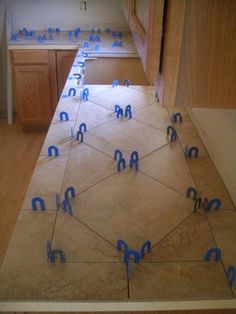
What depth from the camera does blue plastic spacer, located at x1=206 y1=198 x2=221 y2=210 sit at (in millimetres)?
1033

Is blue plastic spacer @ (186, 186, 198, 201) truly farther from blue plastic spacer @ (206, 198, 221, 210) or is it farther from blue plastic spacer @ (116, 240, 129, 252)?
blue plastic spacer @ (116, 240, 129, 252)

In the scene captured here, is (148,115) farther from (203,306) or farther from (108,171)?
(203,306)

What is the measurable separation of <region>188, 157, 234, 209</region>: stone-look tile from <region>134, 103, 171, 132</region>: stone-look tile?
1.01 feet

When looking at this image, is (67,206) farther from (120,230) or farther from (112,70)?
(112,70)

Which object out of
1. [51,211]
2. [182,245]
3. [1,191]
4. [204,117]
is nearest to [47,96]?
[1,191]

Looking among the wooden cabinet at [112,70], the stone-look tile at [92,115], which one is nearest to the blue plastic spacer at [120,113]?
the stone-look tile at [92,115]

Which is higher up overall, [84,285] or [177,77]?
[177,77]

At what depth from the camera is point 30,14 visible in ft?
10.8

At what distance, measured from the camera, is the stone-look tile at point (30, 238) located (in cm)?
86

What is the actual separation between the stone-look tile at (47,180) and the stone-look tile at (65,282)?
243mm

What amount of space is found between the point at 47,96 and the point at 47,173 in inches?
84.9

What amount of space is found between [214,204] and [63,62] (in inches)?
93.5

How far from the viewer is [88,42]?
3000 mm

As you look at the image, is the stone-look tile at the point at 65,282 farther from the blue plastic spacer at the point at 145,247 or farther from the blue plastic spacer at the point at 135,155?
the blue plastic spacer at the point at 135,155
